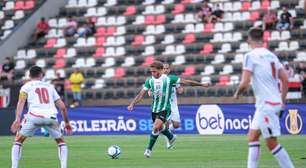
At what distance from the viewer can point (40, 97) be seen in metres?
15.0

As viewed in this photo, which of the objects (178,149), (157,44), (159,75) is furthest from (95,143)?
(157,44)

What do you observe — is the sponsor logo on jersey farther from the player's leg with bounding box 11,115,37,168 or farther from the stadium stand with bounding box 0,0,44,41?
the stadium stand with bounding box 0,0,44,41

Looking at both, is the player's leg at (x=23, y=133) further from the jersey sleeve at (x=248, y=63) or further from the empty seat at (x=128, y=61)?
the empty seat at (x=128, y=61)

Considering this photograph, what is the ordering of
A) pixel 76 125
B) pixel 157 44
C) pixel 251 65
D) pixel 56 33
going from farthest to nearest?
pixel 56 33 < pixel 157 44 < pixel 76 125 < pixel 251 65

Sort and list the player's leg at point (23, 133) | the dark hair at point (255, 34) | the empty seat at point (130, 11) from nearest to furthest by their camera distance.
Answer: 1. the dark hair at point (255, 34)
2. the player's leg at point (23, 133)
3. the empty seat at point (130, 11)

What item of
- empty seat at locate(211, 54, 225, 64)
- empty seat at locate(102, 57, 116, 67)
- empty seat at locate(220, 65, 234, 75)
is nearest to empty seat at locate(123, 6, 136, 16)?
empty seat at locate(102, 57, 116, 67)

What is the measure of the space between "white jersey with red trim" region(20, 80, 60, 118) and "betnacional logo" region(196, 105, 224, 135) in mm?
15566

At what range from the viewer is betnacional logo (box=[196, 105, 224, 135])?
30.1 meters

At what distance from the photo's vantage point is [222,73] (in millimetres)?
37375

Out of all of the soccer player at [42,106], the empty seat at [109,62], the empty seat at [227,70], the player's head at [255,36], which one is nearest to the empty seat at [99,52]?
the empty seat at [109,62]

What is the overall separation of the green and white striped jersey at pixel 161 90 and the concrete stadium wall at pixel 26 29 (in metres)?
23.8

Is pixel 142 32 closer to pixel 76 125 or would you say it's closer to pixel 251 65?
pixel 76 125

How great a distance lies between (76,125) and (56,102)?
17.7 metres

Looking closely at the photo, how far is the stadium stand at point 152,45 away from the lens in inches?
1490
